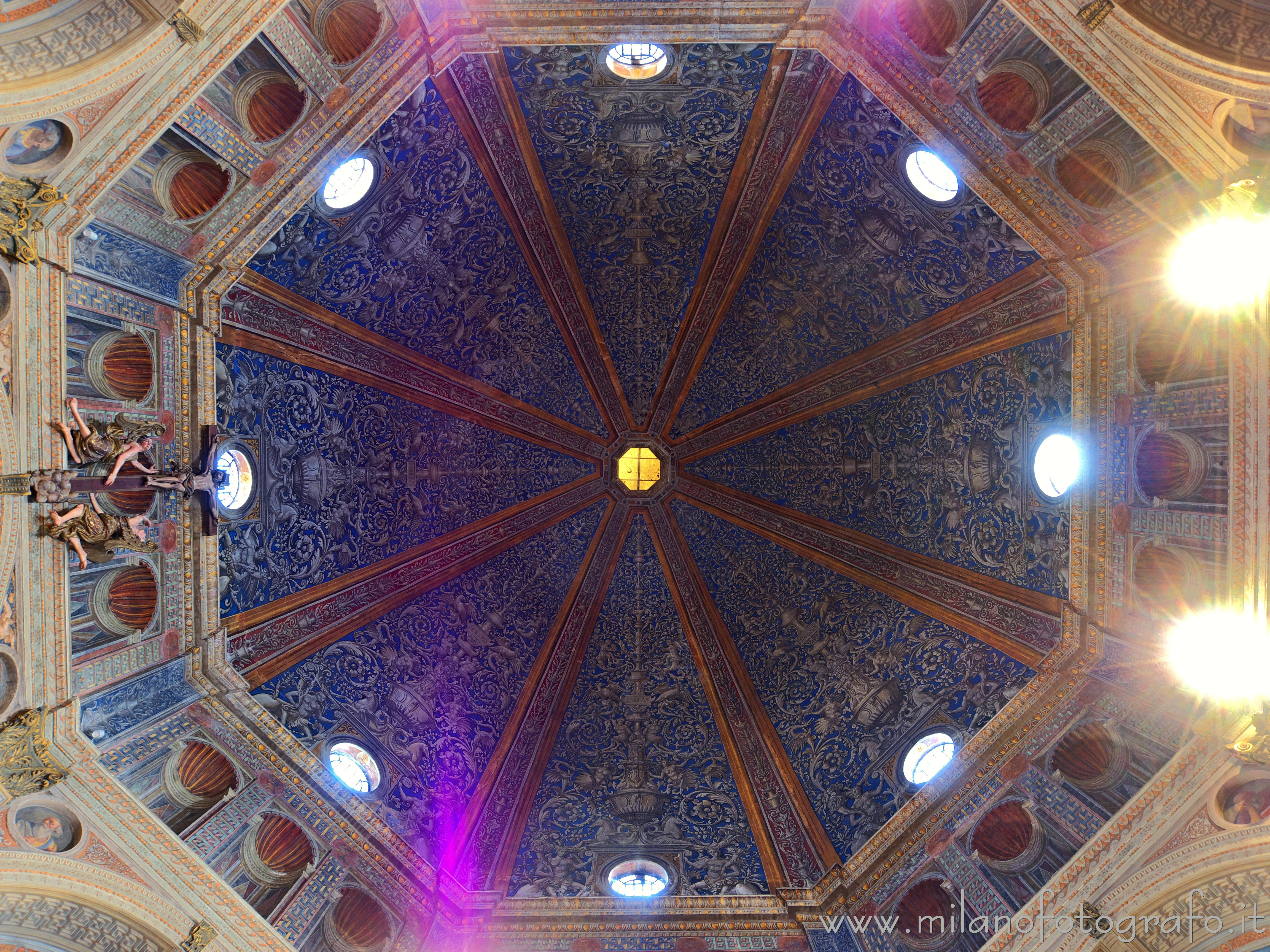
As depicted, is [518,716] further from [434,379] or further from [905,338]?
[905,338]

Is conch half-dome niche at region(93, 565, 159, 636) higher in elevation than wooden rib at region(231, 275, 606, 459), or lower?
lower

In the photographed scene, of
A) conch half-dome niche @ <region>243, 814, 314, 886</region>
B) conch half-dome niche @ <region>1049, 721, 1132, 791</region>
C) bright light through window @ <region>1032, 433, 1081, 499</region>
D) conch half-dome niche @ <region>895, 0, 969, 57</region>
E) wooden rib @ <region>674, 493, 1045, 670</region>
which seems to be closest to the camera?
conch half-dome niche @ <region>895, 0, 969, 57</region>

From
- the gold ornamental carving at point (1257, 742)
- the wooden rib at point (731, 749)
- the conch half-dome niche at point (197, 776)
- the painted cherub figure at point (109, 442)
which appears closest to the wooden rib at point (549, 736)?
the wooden rib at point (731, 749)

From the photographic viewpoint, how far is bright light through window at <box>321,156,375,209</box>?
13352 millimetres

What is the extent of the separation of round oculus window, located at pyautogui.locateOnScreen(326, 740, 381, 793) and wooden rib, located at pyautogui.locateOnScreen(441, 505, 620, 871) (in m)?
1.86

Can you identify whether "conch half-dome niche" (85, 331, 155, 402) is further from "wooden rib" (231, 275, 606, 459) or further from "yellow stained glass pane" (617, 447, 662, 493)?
"yellow stained glass pane" (617, 447, 662, 493)

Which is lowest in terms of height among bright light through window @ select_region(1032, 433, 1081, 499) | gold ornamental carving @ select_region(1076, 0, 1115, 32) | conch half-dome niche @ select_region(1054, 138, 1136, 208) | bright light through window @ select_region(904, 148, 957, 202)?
bright light through window @ select_region(1032, 433, 1081, 499)

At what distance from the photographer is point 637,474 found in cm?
1908

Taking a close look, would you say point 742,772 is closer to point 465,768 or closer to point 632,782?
point 632,782

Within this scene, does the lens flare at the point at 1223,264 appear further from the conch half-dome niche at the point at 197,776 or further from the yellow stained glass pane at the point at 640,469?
the conch half-dome niche at the point at 197,776

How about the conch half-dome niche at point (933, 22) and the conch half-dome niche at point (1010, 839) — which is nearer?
the conch half-dome niche at point (933, 22)

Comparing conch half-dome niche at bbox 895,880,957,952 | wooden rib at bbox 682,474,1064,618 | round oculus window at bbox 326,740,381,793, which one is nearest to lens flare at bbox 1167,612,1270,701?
wooden rib at bbox 682,474,1064,618

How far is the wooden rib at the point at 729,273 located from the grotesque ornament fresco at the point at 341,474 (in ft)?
8.29

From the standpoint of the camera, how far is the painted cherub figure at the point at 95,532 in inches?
388
